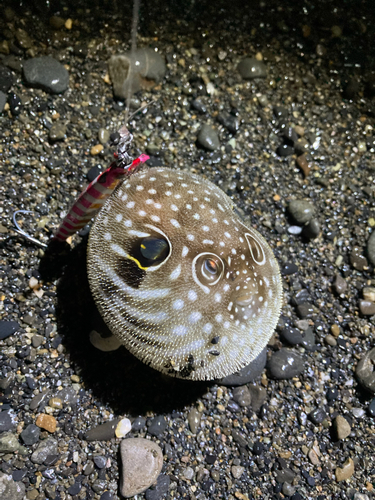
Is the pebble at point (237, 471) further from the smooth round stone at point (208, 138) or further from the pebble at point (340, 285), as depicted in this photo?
the smooth round stone at point (208, 138)

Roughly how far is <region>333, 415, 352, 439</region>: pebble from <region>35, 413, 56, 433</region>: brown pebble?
1558 millimetres

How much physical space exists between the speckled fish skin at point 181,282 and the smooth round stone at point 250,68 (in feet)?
4.83

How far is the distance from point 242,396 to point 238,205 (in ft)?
3.93

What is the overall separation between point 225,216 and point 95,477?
4.82ft

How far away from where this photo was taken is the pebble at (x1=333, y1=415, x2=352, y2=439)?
220 centimetres

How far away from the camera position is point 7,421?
1.97 meters

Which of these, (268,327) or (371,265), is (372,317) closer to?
(371,265)

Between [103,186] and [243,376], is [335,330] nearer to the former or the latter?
[243,376]

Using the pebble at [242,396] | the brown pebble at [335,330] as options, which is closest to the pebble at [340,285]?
the brown pebble at [335,330]

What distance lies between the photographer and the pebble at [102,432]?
2.04 meters

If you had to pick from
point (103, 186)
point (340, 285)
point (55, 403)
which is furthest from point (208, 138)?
point (55, 403)

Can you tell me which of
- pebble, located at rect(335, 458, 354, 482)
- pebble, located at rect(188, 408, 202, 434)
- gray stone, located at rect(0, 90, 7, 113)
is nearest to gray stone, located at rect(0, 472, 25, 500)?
pebble, located at rect(188, 408, 202, 434)

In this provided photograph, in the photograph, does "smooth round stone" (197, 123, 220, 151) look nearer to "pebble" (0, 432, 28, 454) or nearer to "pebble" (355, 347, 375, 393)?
"pebble" (355, 347, 375, 393)

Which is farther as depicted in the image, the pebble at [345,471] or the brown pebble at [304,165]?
the brown pebble at [304,165]
